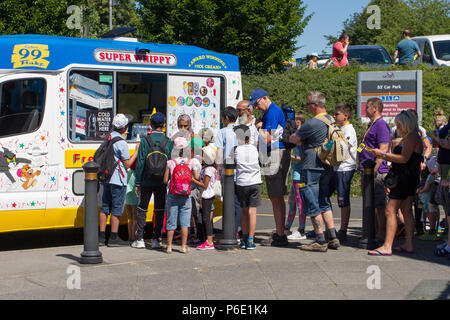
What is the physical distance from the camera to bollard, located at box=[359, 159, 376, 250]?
8961 millimetres

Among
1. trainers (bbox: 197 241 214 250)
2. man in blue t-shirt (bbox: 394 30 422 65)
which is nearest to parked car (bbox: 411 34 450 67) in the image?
man in blue t-shirt (bbox: 394 30 422 65)

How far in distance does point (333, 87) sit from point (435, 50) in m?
5.74

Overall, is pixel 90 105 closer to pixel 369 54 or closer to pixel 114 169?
pixel 114 169

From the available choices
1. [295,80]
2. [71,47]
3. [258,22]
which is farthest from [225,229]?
[258,22]

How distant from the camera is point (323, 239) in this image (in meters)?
8.88

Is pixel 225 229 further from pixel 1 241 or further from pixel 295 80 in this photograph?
pixel 295 80

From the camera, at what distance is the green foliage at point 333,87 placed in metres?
17.5

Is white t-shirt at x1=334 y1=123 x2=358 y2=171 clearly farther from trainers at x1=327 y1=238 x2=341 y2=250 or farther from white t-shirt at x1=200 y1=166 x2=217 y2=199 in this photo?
white t-shirt at x1=200 y1=166 x2=217 y2=199

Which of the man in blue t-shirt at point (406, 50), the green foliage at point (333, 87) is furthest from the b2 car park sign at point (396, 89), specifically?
the man in blue t-shirt at point (406, 50)

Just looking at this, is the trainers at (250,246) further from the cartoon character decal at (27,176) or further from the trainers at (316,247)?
the cartoon character decal at (27,176)

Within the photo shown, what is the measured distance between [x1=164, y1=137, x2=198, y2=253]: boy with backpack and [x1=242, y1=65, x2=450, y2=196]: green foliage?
29.0ft

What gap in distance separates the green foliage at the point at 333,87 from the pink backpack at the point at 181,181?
901 cm
